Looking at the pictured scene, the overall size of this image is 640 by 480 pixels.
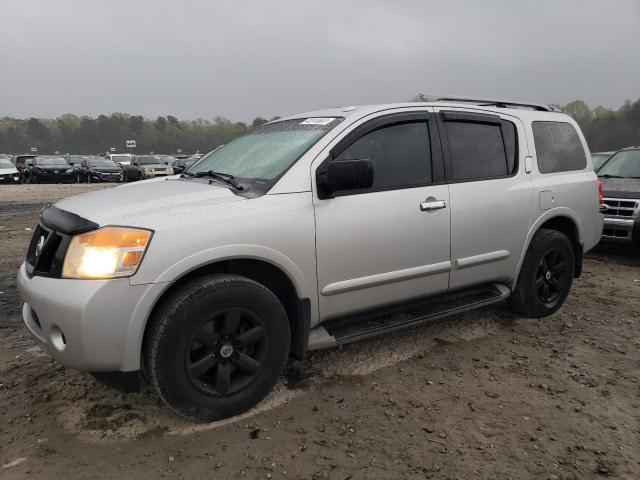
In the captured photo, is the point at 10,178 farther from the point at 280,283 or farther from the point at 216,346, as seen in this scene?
the point at 216,346

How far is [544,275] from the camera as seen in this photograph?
14.0 feet

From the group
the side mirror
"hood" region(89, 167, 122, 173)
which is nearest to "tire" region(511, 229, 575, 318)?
the side mirror

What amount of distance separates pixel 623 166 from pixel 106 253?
836 cm

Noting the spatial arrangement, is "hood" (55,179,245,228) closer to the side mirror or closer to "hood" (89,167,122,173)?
the side mirror

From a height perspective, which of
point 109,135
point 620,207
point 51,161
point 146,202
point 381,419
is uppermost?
point 109,135

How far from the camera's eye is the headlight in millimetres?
2365

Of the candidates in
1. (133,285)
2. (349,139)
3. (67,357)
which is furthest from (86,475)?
(349,139)

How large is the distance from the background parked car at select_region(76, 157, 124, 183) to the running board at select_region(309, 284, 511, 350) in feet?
84.9

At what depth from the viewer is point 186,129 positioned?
439 feet

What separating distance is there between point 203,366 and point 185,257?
0.59m

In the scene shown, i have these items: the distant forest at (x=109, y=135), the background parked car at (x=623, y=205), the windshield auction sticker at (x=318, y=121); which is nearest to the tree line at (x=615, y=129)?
the background parked car at (x=623, y=205)

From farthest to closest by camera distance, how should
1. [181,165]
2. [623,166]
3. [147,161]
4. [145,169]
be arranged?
[147,161], [145,169], [181,165], [623,166]

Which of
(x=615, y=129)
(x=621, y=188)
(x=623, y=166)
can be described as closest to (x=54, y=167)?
(x=623, y=166)

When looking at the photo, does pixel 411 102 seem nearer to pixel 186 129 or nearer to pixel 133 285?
pixel 133 285
